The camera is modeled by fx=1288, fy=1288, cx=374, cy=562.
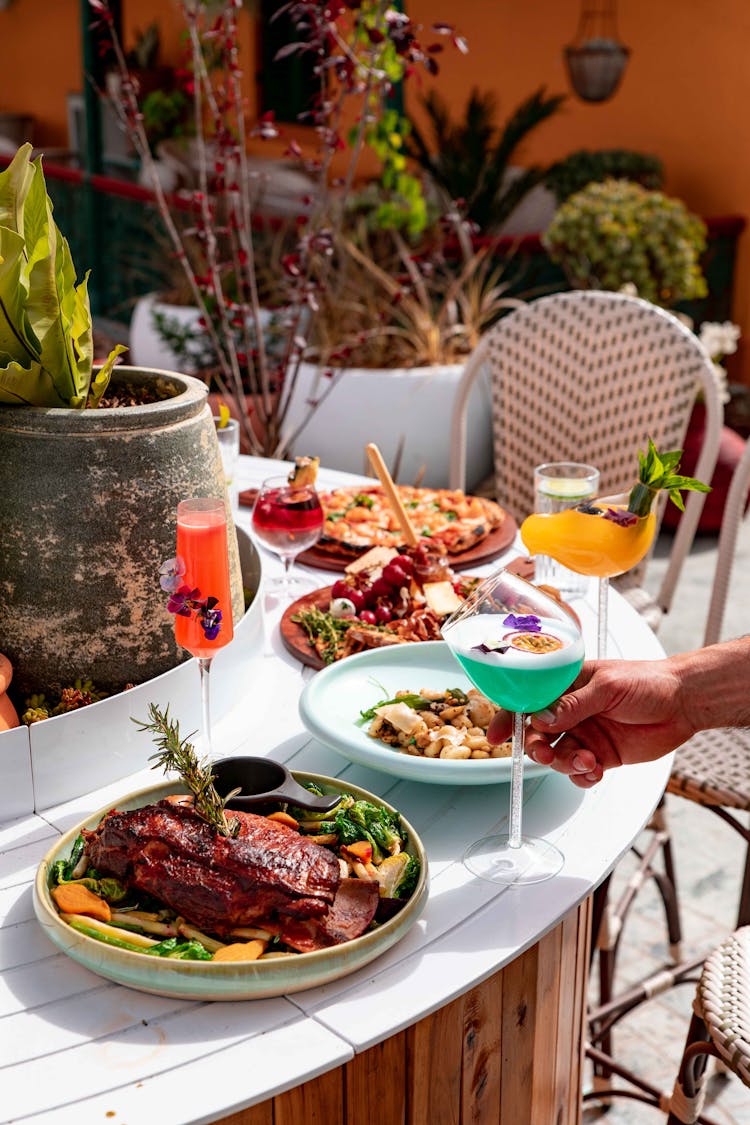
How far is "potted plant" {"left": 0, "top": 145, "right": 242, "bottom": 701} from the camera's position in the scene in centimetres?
158

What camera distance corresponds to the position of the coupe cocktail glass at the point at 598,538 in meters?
1.86

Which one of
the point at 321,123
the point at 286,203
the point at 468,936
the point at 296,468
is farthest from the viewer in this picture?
the point at 286,203

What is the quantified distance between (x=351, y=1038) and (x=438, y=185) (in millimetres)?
9067

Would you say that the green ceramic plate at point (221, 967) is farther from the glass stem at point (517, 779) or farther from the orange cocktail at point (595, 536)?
the orange cocktail at point (595, 536)

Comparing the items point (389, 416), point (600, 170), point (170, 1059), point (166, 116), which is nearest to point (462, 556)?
point (170, 1059)

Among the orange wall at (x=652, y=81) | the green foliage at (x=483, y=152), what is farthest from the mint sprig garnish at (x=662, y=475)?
the green foliage at (x=483, y=152)

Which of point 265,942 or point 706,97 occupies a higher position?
point 706,97

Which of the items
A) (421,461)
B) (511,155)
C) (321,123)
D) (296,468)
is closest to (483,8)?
(511,155)

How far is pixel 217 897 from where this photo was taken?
1206 mm

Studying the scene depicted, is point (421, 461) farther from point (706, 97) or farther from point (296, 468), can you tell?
point (706, 97)

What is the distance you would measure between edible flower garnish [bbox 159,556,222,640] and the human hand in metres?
0.35

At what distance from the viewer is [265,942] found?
1205 millimetres

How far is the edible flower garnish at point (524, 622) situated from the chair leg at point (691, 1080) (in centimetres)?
66

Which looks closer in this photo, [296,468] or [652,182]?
[296,468]
